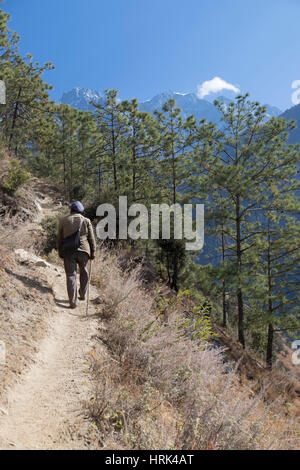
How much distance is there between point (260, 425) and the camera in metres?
2.20

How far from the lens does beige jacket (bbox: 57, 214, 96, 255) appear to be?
193 inches

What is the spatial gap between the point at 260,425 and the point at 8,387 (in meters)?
2.16

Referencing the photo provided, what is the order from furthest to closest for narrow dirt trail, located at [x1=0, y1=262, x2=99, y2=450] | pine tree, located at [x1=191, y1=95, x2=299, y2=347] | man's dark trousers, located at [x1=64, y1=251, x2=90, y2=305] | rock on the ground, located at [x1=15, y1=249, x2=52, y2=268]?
pine tree, located at [x1=191, y1=95, x2=299, y2=347]
rock on the ground, located at [x1=15, y1=249, x2=52, y2=268]
man's dark trousers, located at [x1=64, y1=251, x2=90, y2=305]
narrow dirt trail, located at [x1=0, y1=262, x2=99, y2=450]

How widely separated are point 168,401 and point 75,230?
125 inches

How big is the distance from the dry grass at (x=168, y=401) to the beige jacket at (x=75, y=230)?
149 centimetres

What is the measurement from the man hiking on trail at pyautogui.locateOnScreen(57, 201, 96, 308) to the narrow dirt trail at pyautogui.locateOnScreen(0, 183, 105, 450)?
3.07ft

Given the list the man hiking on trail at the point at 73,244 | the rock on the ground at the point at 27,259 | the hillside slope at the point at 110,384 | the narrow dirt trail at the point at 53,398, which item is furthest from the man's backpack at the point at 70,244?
the narrow dirt trail at the point at 53,398

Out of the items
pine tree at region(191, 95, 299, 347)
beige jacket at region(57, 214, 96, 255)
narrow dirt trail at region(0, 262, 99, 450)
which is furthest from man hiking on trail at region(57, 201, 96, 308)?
pine tree at region(191, 95, 299, 347)

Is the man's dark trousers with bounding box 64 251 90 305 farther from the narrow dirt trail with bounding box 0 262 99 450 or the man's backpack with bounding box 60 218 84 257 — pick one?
the narrow dirt trail with bounding box 0 262 99 450

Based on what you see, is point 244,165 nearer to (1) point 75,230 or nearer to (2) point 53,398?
(1) point 75,230

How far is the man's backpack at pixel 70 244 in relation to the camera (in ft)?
16.1

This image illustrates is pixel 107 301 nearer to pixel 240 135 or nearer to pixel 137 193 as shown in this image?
pixel 240 135

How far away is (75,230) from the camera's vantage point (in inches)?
194

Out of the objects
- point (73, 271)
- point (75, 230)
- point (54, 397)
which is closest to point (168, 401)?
point (54, 397)
